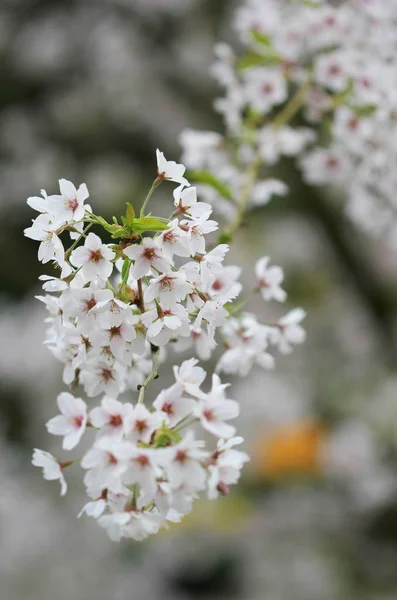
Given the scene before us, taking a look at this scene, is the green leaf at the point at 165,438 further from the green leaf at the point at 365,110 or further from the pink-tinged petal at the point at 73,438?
the green leaf at the point at 365,110

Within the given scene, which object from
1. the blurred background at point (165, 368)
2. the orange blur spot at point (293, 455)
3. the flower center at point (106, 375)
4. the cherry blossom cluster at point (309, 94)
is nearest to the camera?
the flower center at point (106, 375)

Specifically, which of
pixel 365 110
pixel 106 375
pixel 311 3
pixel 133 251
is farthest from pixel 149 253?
pixel 311 3

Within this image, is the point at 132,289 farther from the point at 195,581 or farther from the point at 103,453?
the point at 195,581

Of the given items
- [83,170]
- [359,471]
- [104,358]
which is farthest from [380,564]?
[104,358]

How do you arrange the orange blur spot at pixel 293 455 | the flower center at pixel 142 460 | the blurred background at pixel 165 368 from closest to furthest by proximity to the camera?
1. the flower center at pixel 142 460
2. the blurred background at pixel 165 368
3. the orange blur spot at pixel 293 455

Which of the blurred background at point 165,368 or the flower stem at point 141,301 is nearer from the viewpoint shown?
the flower stem at point 141,301

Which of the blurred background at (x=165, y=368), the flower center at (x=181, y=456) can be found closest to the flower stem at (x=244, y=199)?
the flower center at (x=181, y=456)

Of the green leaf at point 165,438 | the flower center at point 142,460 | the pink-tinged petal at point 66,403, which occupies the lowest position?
the flower center at point 142,460
